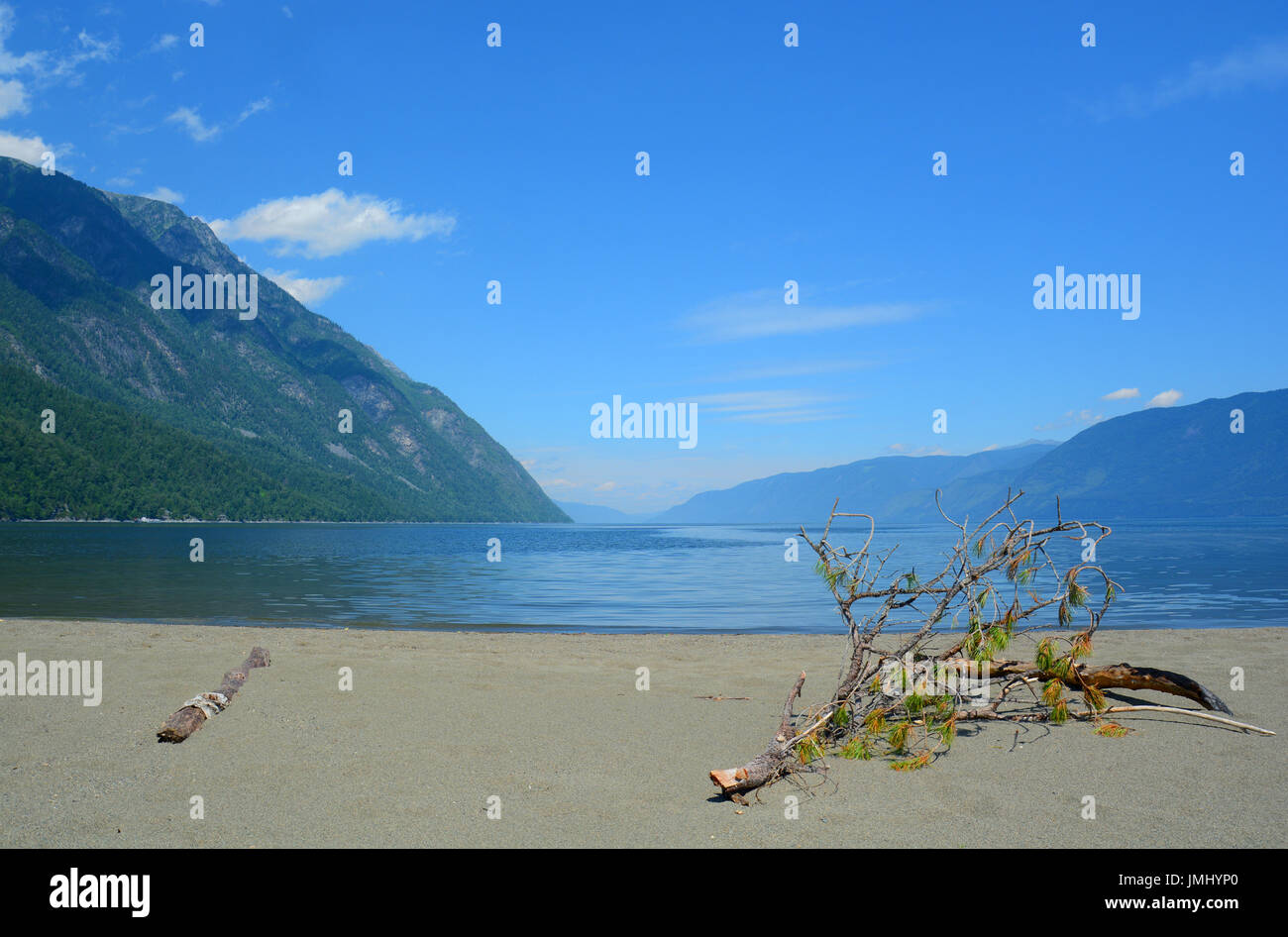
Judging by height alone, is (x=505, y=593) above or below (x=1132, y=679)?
below

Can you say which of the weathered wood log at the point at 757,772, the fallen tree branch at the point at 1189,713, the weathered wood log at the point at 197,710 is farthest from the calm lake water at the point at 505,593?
the weathered wood log at the point at 757,772

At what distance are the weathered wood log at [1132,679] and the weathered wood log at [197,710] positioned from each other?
31.3ft

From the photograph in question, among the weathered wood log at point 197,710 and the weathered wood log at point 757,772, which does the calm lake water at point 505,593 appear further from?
the weathered wood log at point 757,772

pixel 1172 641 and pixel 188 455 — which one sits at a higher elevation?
pixel 188 455

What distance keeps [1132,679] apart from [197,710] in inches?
442

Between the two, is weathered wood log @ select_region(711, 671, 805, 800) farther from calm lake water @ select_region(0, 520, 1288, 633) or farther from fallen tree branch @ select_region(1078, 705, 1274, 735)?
calm lake water @ select_region(0, 520, 1288, 633)

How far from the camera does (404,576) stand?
41219 millimetres

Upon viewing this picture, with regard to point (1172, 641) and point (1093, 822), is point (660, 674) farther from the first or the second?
point (1172, 641)

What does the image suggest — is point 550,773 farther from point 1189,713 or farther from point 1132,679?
point 1189,713

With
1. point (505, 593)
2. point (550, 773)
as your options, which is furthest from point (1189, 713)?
point (505, 593)

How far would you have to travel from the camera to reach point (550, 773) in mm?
7730

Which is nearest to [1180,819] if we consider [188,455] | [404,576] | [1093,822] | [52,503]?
[1093,822]

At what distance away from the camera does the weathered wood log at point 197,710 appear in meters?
8.54

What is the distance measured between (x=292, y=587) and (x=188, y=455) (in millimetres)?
171734
